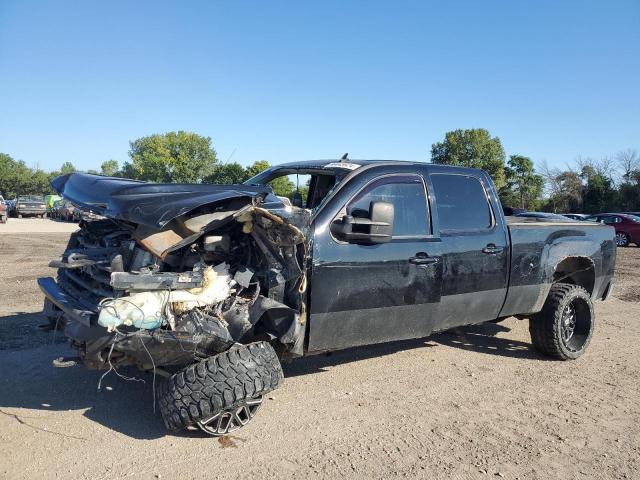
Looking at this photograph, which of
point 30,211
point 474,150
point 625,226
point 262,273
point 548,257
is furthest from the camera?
point 474,150

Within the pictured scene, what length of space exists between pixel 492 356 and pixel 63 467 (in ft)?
13.9

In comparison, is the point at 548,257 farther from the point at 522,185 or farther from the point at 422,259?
the point at 522,185

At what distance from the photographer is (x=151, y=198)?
332cm

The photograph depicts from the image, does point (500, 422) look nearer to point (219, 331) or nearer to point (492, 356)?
point (492, 356)

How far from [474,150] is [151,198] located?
→ 52.1 metres

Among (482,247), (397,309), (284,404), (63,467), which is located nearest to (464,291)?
(482,247)

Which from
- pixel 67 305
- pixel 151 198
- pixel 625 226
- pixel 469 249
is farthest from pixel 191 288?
pixel 625 226

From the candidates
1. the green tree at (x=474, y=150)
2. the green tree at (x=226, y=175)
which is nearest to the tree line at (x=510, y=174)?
the green tree at (x=474, y=150)

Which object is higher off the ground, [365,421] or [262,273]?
[262,273]

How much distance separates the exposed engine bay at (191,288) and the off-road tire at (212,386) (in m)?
0.10

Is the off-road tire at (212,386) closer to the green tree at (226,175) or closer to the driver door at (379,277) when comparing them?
the driver door at (379,277)

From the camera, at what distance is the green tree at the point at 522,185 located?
45.3 m

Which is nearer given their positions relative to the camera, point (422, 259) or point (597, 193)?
point (422, 259)

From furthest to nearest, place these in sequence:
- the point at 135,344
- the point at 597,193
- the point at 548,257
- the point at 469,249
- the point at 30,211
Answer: the point at 597,193 → the point at 30,211 → the point at 548,257 → the point at 469,249 → the point at 135,344
